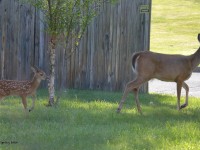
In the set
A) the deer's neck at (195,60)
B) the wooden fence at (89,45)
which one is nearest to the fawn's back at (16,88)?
the deer's neck at (195,60)

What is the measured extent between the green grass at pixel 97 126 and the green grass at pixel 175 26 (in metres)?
23.2

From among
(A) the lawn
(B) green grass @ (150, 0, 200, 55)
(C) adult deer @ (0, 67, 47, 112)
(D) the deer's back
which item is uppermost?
(D) the deer's back

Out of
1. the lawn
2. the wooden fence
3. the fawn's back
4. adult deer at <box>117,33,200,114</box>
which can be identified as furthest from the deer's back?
the wooden fence

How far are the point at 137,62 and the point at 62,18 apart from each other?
1684 mm

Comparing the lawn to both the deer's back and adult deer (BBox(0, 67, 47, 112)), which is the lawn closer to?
adult deer (BBox(0, 67, 47, 112))

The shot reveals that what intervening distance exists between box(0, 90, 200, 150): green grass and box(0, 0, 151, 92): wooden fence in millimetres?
2557

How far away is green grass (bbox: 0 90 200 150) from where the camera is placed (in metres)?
9.18

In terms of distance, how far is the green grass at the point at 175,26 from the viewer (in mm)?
40097

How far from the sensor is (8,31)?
16703 mm

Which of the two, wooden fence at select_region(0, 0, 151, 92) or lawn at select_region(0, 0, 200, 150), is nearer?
lawn at select_region(0, 0, 200, 150)

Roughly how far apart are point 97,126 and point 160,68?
10.1 feet

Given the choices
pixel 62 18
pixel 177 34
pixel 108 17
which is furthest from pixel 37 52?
pixel 177 34

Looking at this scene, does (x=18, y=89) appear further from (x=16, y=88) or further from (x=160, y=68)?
(x=160, y=68)

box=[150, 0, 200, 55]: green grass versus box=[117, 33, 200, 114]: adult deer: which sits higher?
box=[117, 33, 200, 114]: adult deer
